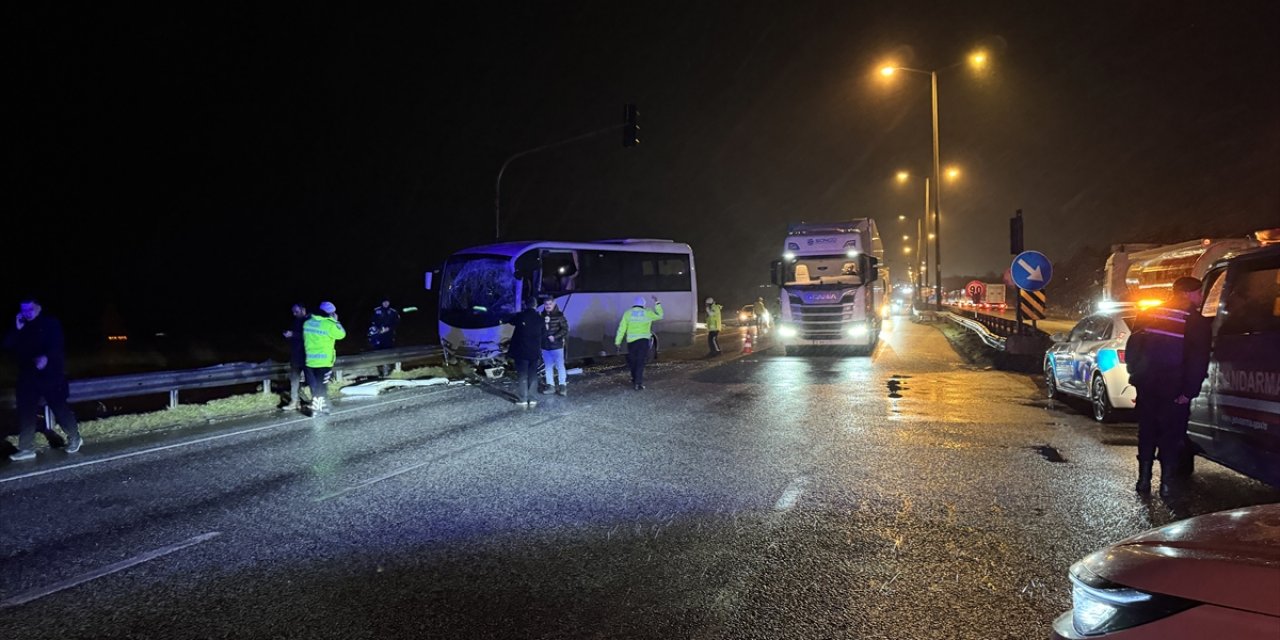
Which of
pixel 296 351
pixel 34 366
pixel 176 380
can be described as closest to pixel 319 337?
pixel 296 351

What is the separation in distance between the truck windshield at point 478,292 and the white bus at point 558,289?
0.07 ft

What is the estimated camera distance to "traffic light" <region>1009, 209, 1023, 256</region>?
56.9ft

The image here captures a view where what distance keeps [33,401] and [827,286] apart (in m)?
16.7

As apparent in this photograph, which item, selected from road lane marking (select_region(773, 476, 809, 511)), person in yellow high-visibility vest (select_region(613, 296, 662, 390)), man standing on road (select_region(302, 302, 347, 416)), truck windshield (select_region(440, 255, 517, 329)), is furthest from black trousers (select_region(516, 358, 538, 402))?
road lane marking (select_region(773, 476, 809, 511))

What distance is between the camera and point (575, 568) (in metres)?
4.68

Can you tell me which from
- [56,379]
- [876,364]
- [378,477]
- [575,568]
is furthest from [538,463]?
[876,364]

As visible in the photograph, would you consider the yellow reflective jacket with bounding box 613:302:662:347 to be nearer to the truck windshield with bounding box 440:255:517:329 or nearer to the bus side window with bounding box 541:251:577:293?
the truck windshield with bounding box 440:255:517:329

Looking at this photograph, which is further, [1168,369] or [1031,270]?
[1031,270]

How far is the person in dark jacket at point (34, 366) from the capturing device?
8445 millimetres

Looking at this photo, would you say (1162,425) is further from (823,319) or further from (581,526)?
(823,319)

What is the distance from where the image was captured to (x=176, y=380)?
39.2 ft

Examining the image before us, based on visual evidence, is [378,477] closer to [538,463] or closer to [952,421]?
[538,463]

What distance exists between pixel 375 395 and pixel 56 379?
5748 millimetres

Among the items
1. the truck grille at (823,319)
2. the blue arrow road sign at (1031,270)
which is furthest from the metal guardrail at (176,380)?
the blue arrow road sign at (1031,270)
